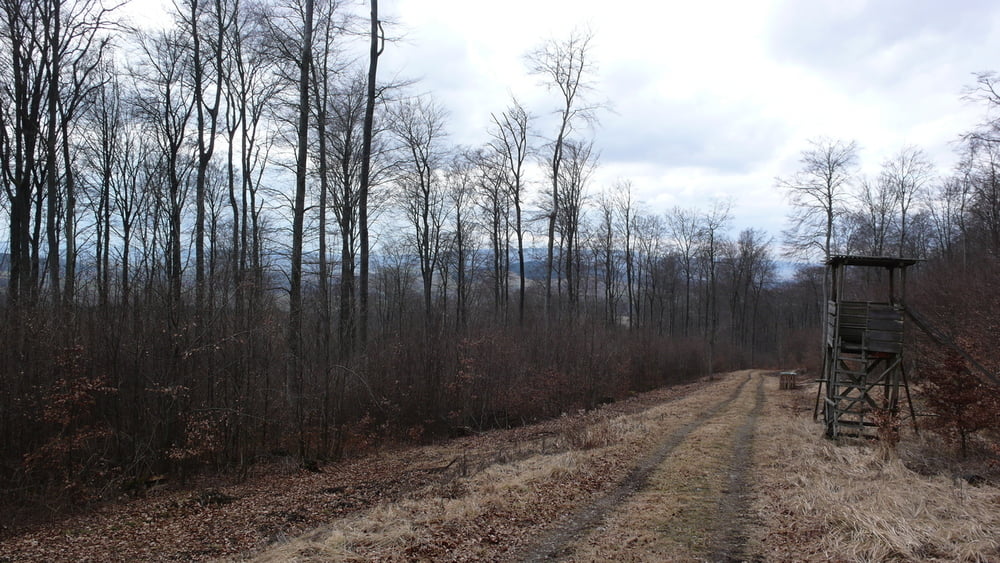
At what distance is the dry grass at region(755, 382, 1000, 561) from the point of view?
5379 mm

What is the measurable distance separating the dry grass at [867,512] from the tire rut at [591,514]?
1.65 meters

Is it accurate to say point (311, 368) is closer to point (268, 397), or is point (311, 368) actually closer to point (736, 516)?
point (268, 397)

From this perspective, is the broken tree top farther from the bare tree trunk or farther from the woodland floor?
the bare tree trunk

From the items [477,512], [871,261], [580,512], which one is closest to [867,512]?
[580,512]

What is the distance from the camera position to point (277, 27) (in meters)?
15.6

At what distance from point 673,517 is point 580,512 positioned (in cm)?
113

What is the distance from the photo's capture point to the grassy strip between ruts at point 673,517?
5902 mm

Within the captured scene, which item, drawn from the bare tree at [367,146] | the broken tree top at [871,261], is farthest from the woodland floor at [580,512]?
the bare tree at [367,146]

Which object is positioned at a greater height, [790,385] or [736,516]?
[736,516]

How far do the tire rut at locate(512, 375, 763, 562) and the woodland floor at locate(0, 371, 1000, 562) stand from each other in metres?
0.03

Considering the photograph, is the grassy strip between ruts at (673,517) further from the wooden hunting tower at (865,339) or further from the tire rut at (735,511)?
the wooden hunting tower at (865,339)

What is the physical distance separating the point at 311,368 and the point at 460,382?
15.8 feet

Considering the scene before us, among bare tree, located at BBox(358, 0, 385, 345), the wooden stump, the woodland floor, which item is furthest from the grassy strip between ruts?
the wooden stump

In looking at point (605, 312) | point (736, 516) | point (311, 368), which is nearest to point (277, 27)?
point (311, 368)
